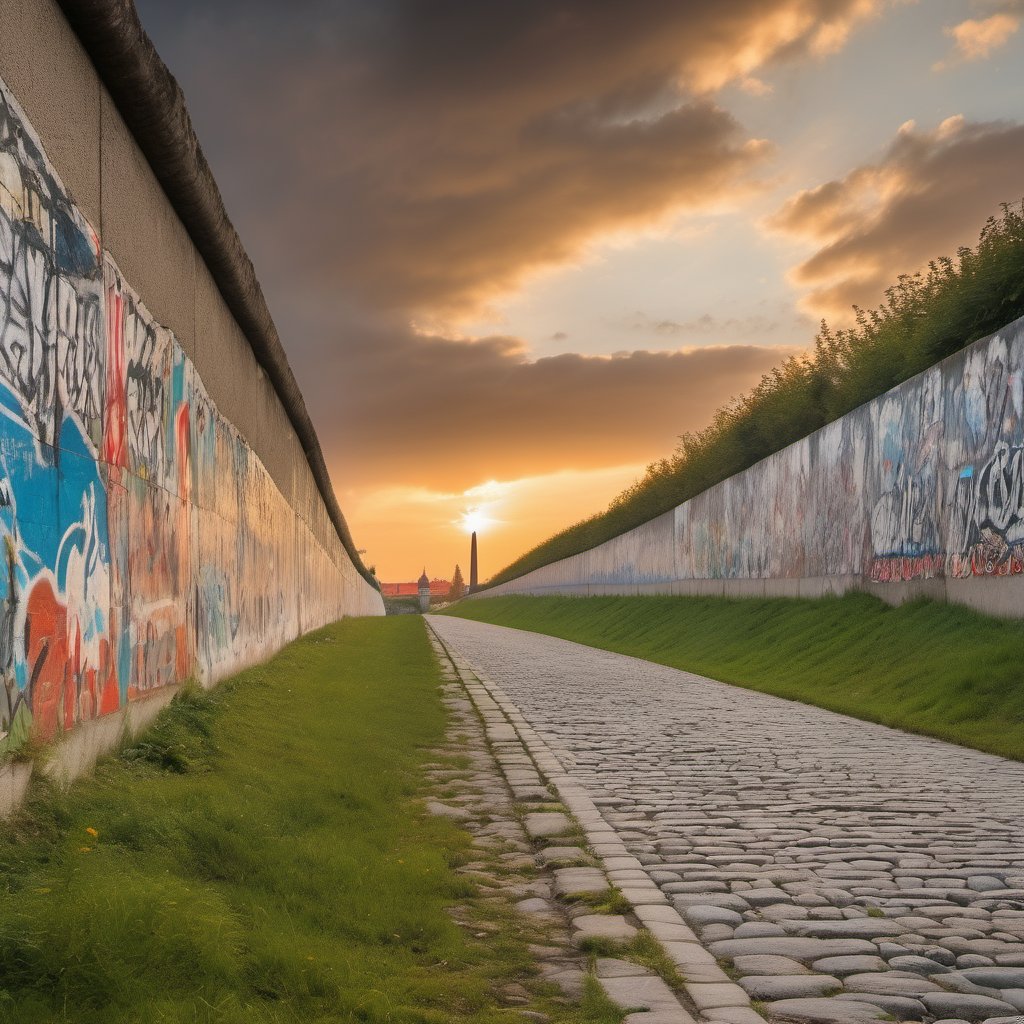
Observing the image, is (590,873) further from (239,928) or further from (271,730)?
(271,730)

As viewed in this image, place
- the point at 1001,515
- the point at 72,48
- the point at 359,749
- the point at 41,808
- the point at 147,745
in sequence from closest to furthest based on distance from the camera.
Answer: the point at 41,808
the point at 72,48
the point at 147,745
the point at 359,749
the point at 1001,515

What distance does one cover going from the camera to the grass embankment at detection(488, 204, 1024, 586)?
17.1 meters

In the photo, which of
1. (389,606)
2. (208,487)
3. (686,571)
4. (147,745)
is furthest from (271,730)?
(389,606)

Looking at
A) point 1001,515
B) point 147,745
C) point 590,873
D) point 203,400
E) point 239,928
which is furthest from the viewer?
point 1001,515

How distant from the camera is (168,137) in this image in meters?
8.29

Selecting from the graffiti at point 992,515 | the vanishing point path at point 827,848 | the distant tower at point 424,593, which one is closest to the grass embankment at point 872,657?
the graffiti at point 992,515

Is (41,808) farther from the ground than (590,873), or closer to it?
farther from the ground

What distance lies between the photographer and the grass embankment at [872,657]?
39.4 ft

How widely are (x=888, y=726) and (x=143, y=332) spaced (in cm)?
864

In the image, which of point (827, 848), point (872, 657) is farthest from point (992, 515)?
point (827, 848)

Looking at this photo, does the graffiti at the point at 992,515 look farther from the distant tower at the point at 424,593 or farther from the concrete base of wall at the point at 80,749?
the distant tower at the point at 424,593

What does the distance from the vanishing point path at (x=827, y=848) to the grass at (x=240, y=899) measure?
1018mm

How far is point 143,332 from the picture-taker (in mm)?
8148

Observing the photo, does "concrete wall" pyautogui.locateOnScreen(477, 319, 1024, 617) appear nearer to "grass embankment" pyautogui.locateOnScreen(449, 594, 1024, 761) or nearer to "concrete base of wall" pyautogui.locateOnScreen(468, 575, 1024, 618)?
"concrete base of wall" pyautogui.locateOnScreen(468, 575, 1024, 618)
